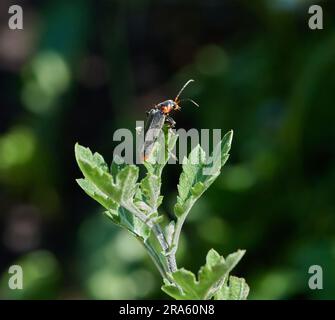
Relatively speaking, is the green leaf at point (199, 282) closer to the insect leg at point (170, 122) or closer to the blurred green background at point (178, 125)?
the insect leg at point (170, 122)

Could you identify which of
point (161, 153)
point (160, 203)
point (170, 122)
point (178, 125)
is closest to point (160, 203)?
point (160, 203)

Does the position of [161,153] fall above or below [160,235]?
above

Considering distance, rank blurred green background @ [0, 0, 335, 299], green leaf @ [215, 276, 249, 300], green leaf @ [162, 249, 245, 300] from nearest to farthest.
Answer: green leaf @ [162, 249, 245, 300] < green leaf @ [215, 276, 249, 300] < blurred green background @ [0, 0, 335, 299]

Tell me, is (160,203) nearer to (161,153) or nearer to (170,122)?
(161,153)

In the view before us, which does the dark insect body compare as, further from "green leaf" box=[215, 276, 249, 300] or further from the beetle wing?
"green leaf" box=[215, 276, 249, 300]

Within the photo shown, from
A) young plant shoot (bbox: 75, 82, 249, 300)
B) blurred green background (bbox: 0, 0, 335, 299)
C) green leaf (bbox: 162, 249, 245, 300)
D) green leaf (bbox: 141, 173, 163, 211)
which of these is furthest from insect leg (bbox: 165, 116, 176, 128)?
blurred green background (bbox: 0, 0, 335, 299)
